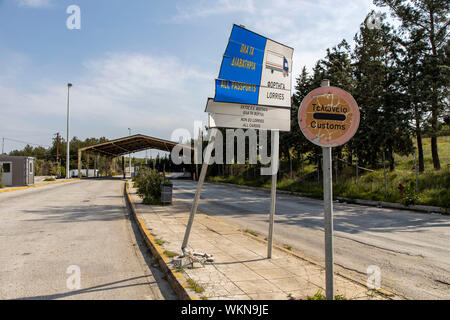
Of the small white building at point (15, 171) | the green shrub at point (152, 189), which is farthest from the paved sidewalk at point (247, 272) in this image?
the small white building at point (15, 171)

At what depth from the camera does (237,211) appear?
544 inches

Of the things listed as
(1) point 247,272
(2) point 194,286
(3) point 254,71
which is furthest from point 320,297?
(3) point 254,71

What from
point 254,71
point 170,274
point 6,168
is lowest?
point 170,274

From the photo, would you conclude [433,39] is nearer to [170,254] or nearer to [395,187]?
[395,187]

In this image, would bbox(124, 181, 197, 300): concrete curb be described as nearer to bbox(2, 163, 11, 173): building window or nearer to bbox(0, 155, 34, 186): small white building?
bbox(0, 155, 34, 186): small white building

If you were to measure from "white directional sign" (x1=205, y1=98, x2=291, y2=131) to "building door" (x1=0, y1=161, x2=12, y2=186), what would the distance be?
3149cm

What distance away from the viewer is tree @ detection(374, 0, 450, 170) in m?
16.4

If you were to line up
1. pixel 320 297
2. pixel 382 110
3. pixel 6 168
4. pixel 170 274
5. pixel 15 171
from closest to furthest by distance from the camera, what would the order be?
pixel 320 297, pixel 170 274, pixel 382 110, pixel 15 171, pixel 6 168

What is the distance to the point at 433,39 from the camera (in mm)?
18422

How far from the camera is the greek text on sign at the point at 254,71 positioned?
547 centimetres

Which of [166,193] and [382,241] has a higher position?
[166,193]

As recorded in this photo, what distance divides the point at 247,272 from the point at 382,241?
14.4 feet
